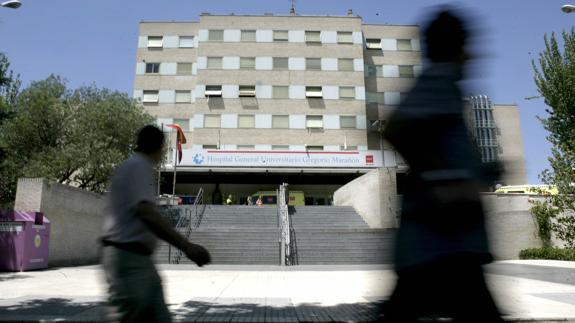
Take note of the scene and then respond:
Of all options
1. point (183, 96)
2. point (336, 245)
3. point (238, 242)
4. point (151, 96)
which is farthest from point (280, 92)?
point (336, 245)

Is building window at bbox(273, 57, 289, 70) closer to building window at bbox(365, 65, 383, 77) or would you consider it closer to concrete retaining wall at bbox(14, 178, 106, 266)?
building window at bbox(365, 65, 383, 77)

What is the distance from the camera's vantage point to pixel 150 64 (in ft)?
135

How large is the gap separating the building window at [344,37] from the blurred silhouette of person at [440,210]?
40.5 metres

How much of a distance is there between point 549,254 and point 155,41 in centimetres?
3754

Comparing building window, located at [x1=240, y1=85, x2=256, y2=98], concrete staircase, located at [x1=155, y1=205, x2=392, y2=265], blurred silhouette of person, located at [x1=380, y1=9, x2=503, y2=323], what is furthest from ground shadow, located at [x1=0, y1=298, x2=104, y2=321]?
building window, located at [x1=240, y1=85, x2=256, y2=98]

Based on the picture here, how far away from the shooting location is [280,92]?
3953 cm

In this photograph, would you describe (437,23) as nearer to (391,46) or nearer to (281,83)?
(281,83)

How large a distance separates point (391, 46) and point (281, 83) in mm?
12467

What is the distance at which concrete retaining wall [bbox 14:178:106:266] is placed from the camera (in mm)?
14195

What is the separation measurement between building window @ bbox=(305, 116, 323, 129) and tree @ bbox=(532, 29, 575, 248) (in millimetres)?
18499

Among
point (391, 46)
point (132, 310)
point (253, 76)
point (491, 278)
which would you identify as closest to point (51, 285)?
point (132, 310)

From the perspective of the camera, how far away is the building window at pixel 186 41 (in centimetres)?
4172

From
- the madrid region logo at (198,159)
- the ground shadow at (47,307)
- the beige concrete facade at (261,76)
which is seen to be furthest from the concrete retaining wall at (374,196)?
the beige concrete facade at (261,76)

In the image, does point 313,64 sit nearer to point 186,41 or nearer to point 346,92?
point 346,92
